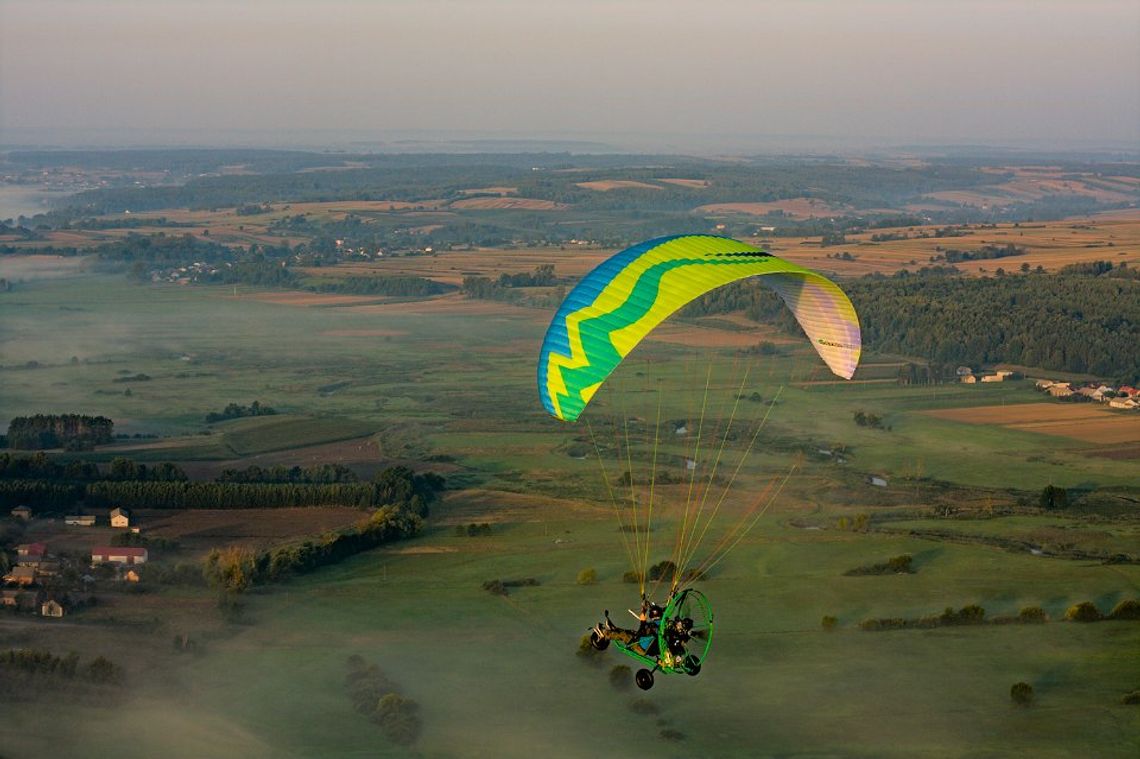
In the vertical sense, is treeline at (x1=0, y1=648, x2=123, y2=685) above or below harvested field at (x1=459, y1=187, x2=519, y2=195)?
below

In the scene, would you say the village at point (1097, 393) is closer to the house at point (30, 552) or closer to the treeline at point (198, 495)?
the treeline at point (198, 495)

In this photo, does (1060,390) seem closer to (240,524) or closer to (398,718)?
(240,524)

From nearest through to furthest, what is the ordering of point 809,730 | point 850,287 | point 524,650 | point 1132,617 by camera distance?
point 809,730 < point 524,650 < point 1132,617 < point 850,287

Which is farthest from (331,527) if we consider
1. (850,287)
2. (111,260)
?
(111,260)

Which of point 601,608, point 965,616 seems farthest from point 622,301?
point 965,616

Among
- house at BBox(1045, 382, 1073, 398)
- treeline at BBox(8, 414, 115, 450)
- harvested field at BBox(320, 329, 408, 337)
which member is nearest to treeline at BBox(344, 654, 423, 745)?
treeline at BBox(8, 414, 115, 450)

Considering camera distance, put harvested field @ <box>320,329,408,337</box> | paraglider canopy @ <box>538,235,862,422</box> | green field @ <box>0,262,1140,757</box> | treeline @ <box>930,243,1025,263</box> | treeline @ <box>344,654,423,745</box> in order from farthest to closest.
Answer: treeline @ <box>930,243,1025,263</box> → harvested field @ <box>320,329,408,337</box> → green field @ <box>0,262,1140,757</box> → treeline @ <box>344,654,423,745</box> → paraglider canopy @ <box>538,235,862,422</box>

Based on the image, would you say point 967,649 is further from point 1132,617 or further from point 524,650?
point 524,650

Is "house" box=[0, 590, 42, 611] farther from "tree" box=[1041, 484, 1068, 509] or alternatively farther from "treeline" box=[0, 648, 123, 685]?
"tree" box=[1041, 484, 1068, 509]
